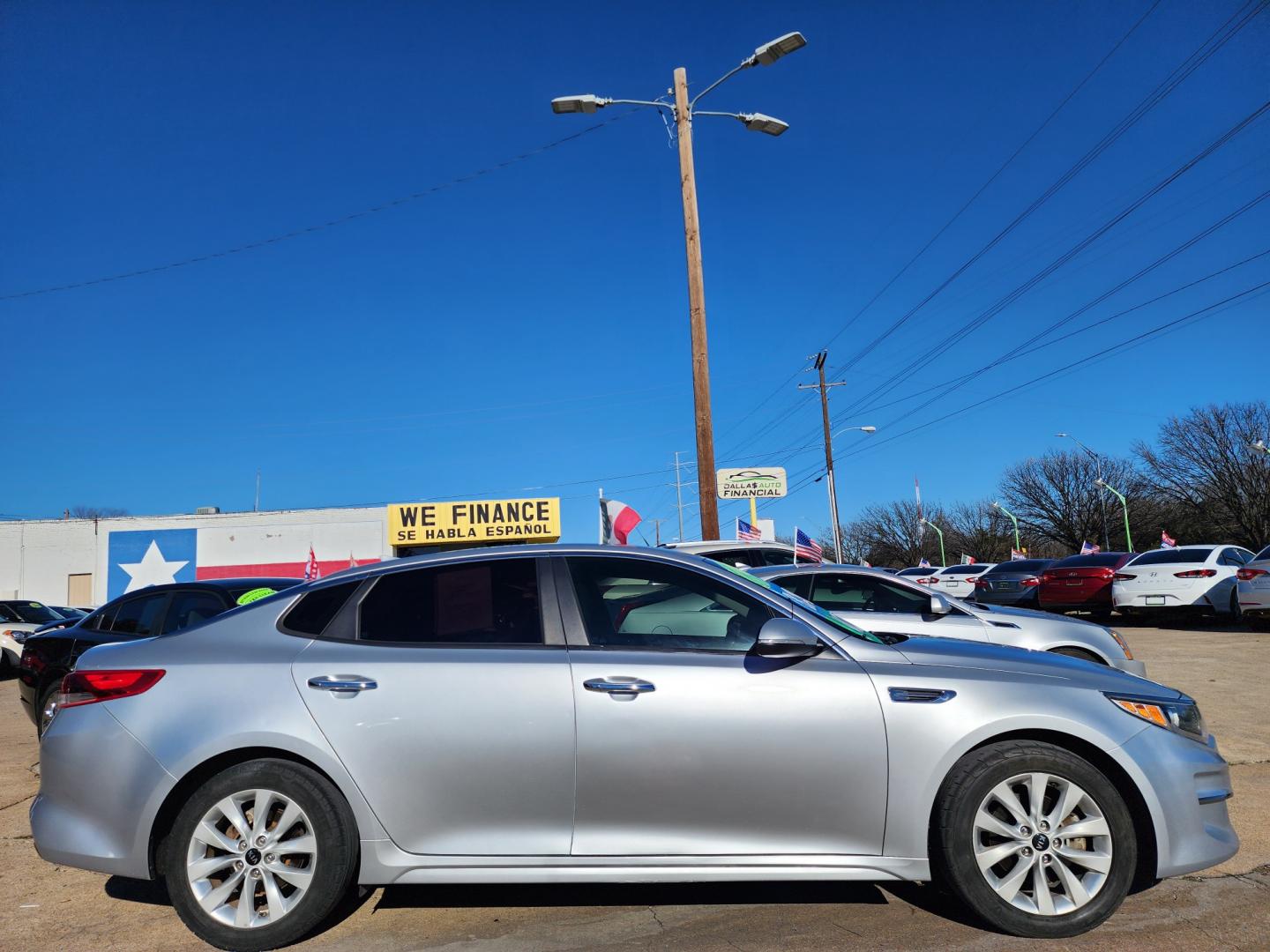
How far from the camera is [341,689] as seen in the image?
369cm

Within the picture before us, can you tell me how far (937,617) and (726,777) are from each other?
15.2ft

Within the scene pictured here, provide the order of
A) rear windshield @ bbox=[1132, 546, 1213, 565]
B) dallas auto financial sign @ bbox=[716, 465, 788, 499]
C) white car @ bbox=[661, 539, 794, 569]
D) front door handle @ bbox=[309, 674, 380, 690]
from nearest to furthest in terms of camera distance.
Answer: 1. front door handle @ bbox=[309, 674, 380, 690]
2. white car @ bbox=[661, 539, 794, 569]
3. rear windshield @ bbox=[1132, 546, 1213, 565]
4. dallas auto financial sign @ bbox=[716, 465, 788, 499]

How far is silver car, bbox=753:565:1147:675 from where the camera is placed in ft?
24.3

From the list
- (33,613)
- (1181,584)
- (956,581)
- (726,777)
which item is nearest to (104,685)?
(726,777)

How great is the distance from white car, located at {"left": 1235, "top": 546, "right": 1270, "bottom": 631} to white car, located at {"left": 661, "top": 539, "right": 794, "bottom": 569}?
26.8 feet

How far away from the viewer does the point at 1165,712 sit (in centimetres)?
375

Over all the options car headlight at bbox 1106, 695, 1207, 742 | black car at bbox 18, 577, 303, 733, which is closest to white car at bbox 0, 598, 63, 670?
black car at bbox 18, 577, 303, 733

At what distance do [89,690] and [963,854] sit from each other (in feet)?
11.9

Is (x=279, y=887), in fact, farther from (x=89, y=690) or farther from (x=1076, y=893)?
(x=1076, y=893)

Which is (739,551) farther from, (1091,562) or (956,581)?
(956,581)

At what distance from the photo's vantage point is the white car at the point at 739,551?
38.9 ft

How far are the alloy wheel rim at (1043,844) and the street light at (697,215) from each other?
866 centimetres

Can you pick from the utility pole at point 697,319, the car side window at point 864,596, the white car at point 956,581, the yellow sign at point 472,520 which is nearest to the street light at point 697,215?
the utility pole at point 697,319

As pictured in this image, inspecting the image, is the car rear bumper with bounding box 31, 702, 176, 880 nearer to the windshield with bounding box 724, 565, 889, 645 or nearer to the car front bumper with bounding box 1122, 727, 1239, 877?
the windshield with bounding box 724, 565, 889, 645
